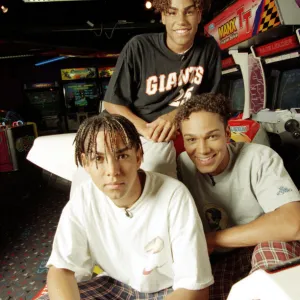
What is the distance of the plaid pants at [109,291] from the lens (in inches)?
48.6

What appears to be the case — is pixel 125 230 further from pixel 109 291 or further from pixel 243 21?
pixel 243 21

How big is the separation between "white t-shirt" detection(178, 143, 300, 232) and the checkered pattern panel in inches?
98.1

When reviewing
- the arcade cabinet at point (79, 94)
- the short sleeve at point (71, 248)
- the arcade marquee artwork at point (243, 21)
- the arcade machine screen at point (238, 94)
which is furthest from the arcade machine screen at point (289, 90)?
the arcade cabinet at point (79, 94)

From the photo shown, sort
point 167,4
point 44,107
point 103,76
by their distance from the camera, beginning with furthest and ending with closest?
point 103,76, point 44,107, point 167,4

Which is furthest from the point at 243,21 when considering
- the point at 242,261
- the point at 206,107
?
the point at 242,261

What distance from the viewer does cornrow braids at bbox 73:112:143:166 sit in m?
1.11

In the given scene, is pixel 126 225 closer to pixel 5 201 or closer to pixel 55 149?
pixel 55 149

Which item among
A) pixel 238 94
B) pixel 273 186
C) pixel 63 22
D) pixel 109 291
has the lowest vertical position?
pixel 109 291

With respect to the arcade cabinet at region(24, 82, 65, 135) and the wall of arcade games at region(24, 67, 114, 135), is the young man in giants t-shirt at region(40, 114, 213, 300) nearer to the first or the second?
the wall of arcade games at region(24, 67, 114, 135)

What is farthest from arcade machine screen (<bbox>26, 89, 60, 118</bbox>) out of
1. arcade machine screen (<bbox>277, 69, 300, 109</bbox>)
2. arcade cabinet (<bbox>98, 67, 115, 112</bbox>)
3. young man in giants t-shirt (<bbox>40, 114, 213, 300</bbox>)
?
young man in giants t-shirt (<bbox>40, 114, 213, 300</bbox>)

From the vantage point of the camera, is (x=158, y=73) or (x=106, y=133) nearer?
(x=106, y=133)

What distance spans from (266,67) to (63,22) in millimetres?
5261

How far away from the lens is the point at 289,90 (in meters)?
3.96

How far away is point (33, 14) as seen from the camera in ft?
23.8
